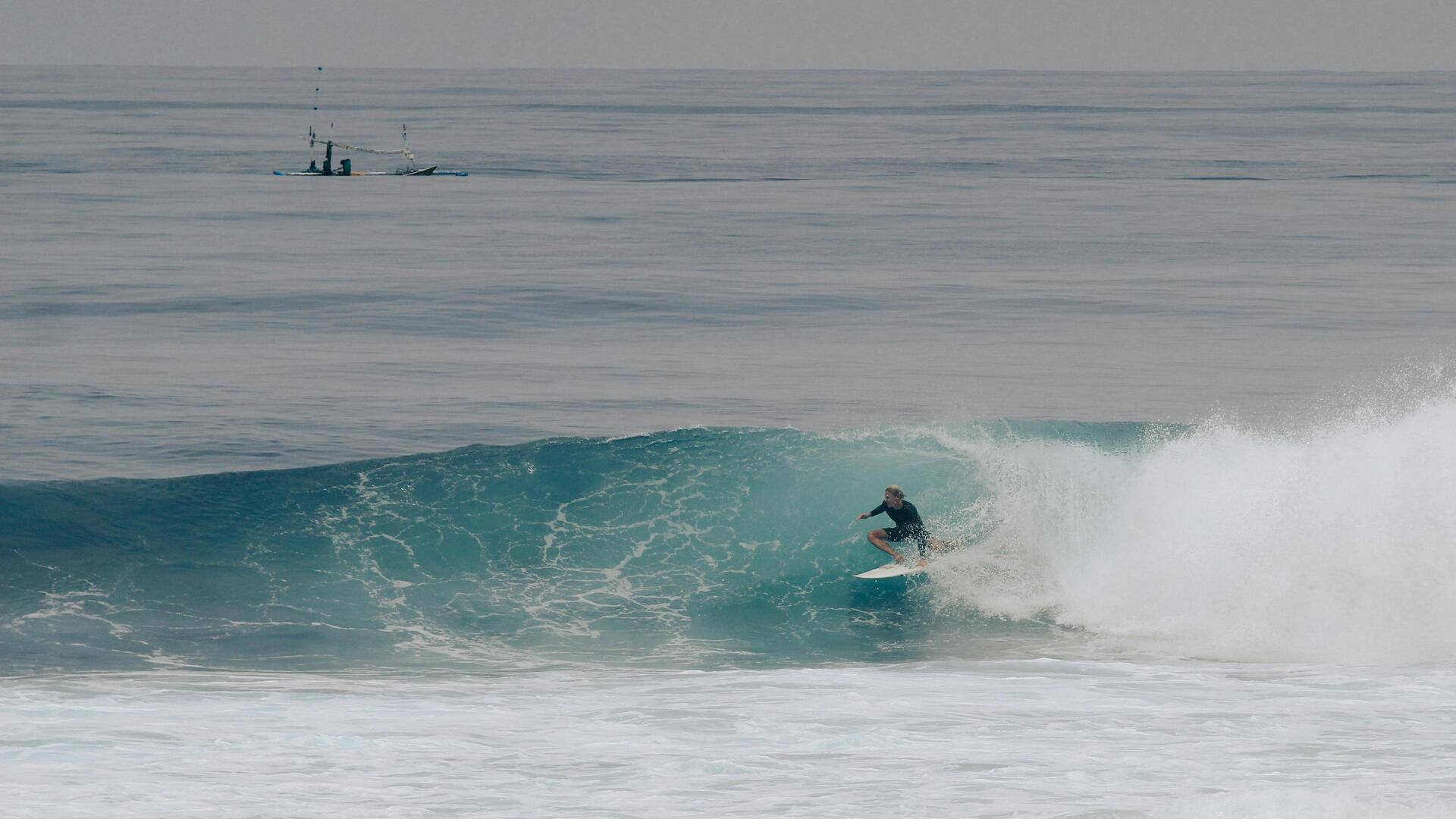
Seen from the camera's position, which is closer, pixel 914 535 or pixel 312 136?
pixel 914 535

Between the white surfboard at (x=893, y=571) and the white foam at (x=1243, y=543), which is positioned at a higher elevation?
the white foam at (x=1243, y=543)

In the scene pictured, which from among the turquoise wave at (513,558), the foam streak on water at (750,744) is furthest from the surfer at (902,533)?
the foam streak on water at (750,744)

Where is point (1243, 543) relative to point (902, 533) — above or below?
above

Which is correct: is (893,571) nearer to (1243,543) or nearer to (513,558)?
(1243,543)

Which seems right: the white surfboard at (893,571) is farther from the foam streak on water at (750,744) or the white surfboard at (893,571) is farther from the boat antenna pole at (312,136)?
the boat antenna pole at (312,136)

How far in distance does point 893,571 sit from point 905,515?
61cm

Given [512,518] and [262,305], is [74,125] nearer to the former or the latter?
[262,305]

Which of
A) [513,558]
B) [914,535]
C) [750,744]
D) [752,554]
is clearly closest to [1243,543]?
[914,535]

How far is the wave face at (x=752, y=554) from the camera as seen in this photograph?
45.5ft

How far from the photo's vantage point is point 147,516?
655 inches

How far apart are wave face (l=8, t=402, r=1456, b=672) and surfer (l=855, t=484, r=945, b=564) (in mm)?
353

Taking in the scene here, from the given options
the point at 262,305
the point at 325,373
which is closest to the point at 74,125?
the point at 262,305

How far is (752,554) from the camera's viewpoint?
55.0ft

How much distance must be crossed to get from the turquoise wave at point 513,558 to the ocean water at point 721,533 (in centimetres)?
6
